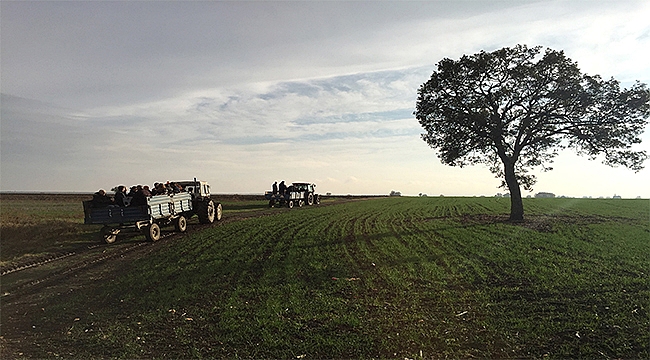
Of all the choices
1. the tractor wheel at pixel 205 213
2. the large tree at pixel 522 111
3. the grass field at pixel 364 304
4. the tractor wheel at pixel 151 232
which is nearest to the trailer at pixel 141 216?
the tractor wheel at pixel 151 232

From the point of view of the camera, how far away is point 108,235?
56.0 feet

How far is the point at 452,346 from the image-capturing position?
21.4ft

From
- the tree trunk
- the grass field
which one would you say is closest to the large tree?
the tree trunk

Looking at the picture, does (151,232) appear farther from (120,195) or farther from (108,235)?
(120,195)

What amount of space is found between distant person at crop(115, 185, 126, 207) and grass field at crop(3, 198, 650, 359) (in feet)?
13.4

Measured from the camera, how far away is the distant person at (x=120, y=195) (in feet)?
56.7

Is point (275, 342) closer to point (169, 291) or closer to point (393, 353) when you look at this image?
point (393, 353)

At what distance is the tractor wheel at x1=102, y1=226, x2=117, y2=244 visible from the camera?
55.9ft

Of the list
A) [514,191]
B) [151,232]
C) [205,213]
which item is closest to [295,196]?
[205,213]

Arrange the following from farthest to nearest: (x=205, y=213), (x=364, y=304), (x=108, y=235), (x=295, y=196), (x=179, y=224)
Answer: (x=295, y=196) → (x=205, y=213) → (x=179, y=224) → (x=108, y=235) → (x=364, y=304)

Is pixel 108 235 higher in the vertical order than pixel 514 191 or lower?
lower

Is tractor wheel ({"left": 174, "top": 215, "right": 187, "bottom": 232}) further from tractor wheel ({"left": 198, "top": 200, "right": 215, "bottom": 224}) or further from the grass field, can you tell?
the grass field

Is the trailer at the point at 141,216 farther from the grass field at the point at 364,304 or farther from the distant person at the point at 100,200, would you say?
the grass field at the point at 364,304

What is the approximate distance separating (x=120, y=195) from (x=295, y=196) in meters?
24.3
